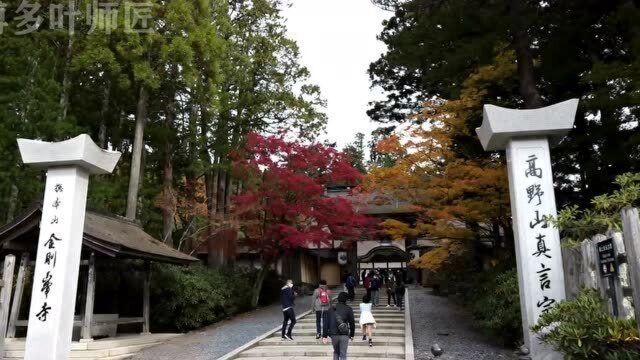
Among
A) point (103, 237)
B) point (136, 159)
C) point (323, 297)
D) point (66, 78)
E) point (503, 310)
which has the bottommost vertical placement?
point (503, 310)

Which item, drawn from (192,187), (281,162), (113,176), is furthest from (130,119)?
(281,162)

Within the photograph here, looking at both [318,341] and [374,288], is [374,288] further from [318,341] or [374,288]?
[318,341]

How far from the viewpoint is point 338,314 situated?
8.18 metres

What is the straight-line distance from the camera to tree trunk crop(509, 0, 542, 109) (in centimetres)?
1131

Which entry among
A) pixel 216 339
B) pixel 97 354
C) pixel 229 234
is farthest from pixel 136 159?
pixel 97 354

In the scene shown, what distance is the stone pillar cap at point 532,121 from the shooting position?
784cm

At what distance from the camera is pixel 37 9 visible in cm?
1550

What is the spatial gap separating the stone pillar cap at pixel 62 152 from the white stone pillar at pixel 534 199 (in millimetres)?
7128

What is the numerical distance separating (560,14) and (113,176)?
16.6 meters

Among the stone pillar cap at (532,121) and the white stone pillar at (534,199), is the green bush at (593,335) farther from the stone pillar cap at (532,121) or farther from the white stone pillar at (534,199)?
the stone pillar cap at (532,121)

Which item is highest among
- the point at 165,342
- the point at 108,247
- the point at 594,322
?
the point at 108,247

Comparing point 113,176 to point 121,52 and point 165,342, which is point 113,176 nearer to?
point 121,52

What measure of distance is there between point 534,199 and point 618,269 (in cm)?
244

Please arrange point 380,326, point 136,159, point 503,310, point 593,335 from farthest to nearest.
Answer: point 136,159
point 380,326
point 503,310
point 593,335
